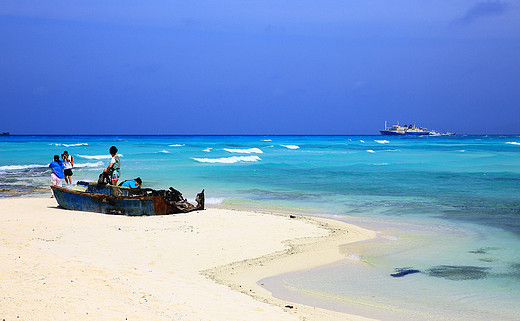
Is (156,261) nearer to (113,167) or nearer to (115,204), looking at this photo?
(115,204)

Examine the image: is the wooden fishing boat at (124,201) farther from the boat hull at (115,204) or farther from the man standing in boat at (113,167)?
the man standing in boat at (113,167)

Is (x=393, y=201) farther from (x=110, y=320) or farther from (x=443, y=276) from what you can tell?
(x=110, y=320)

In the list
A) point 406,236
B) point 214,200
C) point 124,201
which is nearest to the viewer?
point 406,236

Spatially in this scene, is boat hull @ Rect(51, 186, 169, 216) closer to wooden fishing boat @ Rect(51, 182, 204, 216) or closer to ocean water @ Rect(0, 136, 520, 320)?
wooden fishing boat @ Rect(51, 182, 204, 216)

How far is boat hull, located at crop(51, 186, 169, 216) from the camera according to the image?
43.4 feet

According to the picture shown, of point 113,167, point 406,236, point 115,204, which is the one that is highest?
point 113,167

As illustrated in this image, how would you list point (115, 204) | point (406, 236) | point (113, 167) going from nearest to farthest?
point (406, 236) < point (115, 204) < point (113, 167)

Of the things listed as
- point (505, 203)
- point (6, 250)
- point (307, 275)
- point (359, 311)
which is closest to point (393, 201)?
point (505, 203)

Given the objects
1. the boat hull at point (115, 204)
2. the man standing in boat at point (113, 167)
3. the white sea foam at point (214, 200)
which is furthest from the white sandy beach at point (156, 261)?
the white sea foam at point (214, 200)

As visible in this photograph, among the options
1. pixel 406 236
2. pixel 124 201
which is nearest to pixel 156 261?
pixel 124 201

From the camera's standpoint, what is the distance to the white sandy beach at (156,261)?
5.69 meters

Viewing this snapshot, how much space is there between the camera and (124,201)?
43.8ft

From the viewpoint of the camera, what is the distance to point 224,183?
2541 cm

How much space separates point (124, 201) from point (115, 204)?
315 mm
